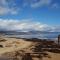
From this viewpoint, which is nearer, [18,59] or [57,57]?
[18,59]

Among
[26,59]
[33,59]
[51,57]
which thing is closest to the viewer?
[26,59]

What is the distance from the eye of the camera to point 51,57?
715 inches

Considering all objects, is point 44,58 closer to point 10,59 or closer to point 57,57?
point 57,57

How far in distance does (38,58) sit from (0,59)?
342cm

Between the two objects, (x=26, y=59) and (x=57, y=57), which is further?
(x=57, y=57)

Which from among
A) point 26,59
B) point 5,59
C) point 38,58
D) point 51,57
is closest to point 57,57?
point 51,57

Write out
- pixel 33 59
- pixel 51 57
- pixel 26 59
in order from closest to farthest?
pixel 26 59
pixel 33 59
pixel 51 57

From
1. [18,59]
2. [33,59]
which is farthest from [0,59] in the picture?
[33,59]

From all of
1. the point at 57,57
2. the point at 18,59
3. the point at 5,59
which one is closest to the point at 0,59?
the point at 5,59

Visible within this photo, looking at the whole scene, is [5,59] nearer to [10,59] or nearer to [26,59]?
[10,59]

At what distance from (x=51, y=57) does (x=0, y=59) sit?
484 cm

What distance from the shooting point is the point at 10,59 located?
54.6 ft

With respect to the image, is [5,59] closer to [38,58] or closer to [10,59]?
[10,59]

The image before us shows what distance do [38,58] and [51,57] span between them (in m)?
1.45
